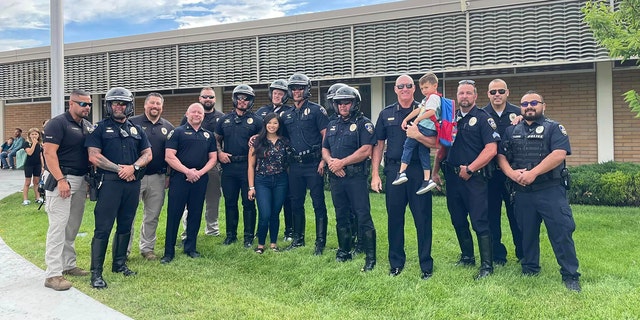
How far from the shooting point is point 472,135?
4539mm

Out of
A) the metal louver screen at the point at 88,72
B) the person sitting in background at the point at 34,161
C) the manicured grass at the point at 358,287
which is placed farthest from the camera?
the metal louver screen at the point at 88,72

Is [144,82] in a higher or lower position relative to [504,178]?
higher

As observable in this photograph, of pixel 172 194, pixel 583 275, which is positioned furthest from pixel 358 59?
pixel 583 275

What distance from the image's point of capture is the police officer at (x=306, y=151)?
5453mm

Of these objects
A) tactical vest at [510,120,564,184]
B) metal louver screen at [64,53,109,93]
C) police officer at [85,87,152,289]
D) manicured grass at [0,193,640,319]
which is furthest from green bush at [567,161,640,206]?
metal louver screen at [64,53,109,93]

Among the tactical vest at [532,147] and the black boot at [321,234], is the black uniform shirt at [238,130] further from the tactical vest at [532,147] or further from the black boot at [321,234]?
the tactical vest at [532,147]

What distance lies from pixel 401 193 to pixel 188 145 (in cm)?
254

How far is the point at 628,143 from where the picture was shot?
30.8 ft

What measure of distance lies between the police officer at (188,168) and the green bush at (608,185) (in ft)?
20.9

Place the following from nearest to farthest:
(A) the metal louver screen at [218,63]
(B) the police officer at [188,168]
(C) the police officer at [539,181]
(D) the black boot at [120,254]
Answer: (C) the police officer at [539,181]
(D) the black boot at [120,254]
(B) the police officer at [188,168]
(A) the metal louver screen at [218,63]

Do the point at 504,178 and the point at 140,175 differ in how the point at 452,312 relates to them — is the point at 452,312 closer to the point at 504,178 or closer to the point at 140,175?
the point at 504,178

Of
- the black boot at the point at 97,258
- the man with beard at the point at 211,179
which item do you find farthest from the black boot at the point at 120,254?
the man with beard at the point at 211,179

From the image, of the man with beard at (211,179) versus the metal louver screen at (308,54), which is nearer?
the man with beard at (211,179)

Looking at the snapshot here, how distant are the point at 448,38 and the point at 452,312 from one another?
747cm
